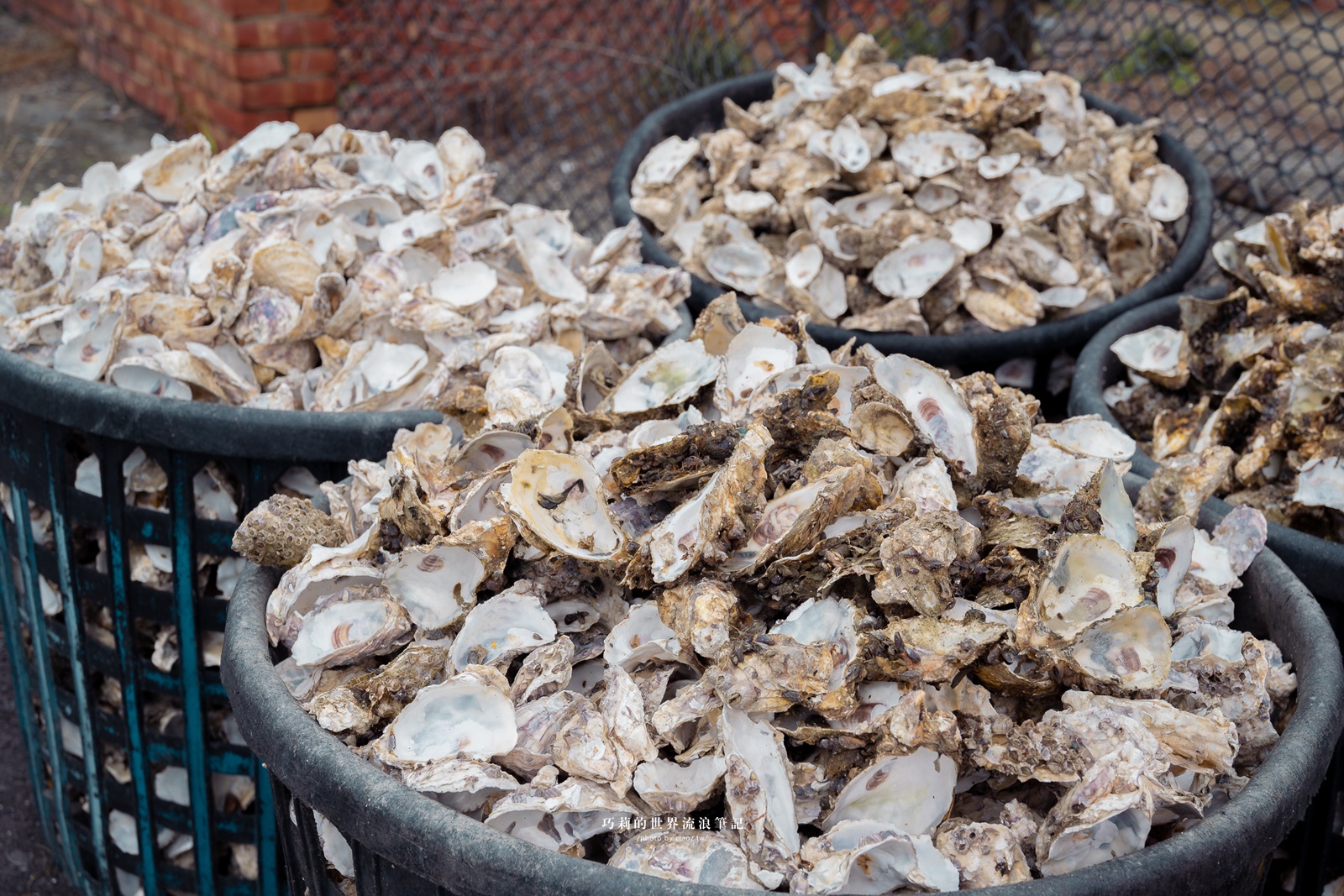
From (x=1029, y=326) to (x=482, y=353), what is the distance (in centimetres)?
82

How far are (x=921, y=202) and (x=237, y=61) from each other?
215cm

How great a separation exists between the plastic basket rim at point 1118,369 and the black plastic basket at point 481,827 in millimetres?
249

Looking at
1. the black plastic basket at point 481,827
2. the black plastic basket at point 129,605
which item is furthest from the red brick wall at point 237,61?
the black plastic basket at point 481,827

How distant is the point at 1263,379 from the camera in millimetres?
1376

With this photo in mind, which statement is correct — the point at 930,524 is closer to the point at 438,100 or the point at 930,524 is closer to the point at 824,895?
the point at 824,895

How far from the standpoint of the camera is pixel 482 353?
1281mm

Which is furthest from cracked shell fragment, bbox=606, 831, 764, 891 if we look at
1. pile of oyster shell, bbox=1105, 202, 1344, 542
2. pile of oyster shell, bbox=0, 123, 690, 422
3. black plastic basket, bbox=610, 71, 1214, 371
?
black plastic basket, bbox=610, 71, 1214, 371

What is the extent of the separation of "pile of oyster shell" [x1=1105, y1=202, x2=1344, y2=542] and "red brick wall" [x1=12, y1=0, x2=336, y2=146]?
251 centimetres

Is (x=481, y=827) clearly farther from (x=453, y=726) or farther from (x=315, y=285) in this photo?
(x=315, y=285)

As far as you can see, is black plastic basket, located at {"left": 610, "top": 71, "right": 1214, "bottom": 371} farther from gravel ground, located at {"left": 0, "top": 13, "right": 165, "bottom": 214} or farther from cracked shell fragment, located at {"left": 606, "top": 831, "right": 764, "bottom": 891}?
gravel ground, located at {"left": 0, "top": 13, "right": 165, "bottom": 214}

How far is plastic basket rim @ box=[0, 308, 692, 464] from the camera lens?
116cm

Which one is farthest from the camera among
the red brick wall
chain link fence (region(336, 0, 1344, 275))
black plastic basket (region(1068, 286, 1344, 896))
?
chain link fence (region(336, 0, 1344, 275))

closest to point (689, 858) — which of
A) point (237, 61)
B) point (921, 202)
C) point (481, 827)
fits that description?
point (481, 827)

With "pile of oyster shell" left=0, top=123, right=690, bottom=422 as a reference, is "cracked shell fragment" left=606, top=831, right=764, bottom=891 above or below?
below
